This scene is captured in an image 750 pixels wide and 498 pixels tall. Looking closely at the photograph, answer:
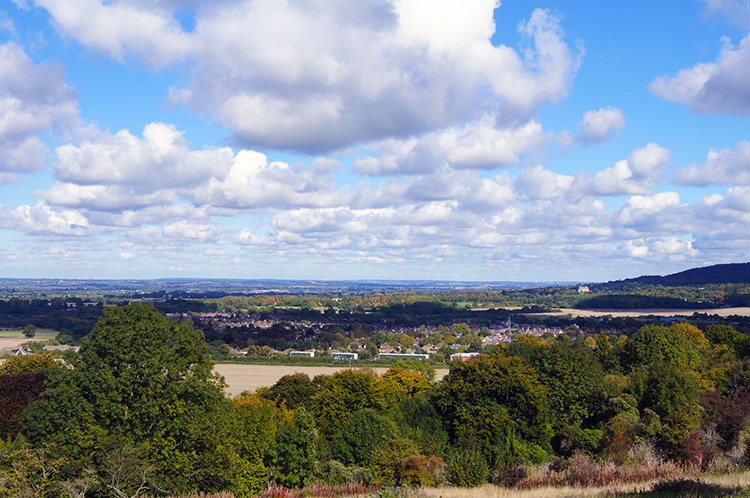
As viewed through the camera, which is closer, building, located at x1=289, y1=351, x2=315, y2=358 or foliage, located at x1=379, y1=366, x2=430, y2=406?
foliage, located at x1=379, y1=366, x2=430, y2=406

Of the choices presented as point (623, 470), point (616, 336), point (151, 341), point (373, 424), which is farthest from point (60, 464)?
point (616, 336)

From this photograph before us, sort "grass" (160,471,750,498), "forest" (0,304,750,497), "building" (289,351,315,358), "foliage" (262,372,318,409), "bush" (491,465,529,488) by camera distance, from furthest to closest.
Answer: "building" (289,351,315,358), "foliage" (262,372,318,409), "bush" (491,465,529,488), "forest" (0,304,750,497), "grass" (160,471,750,498)

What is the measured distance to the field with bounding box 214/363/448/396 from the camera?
7744 centimetres

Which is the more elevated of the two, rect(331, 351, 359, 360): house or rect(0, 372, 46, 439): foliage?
rect(0, 372, 46, 439): foliage

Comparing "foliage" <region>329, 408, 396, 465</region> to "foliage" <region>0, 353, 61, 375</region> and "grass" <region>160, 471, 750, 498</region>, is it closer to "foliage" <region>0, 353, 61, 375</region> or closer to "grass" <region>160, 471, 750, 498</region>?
"grass" <region>160, 471, 750, 498</region>

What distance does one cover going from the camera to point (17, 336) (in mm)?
136250

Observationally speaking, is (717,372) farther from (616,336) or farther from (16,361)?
(616,336)

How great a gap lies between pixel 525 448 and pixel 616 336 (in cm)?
10243

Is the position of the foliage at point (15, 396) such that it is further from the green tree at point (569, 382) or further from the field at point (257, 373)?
the green tree at point (569, 382)

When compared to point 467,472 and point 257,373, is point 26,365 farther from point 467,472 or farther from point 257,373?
point 467,472

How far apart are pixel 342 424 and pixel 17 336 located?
129m

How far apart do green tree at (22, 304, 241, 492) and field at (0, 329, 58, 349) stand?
105527 millimetres

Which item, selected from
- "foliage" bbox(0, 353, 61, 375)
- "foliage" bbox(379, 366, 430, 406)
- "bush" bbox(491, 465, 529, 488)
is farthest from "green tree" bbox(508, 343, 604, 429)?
"foliage" bbox(0, 353, 61, 375)

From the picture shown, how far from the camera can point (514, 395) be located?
3656cm
